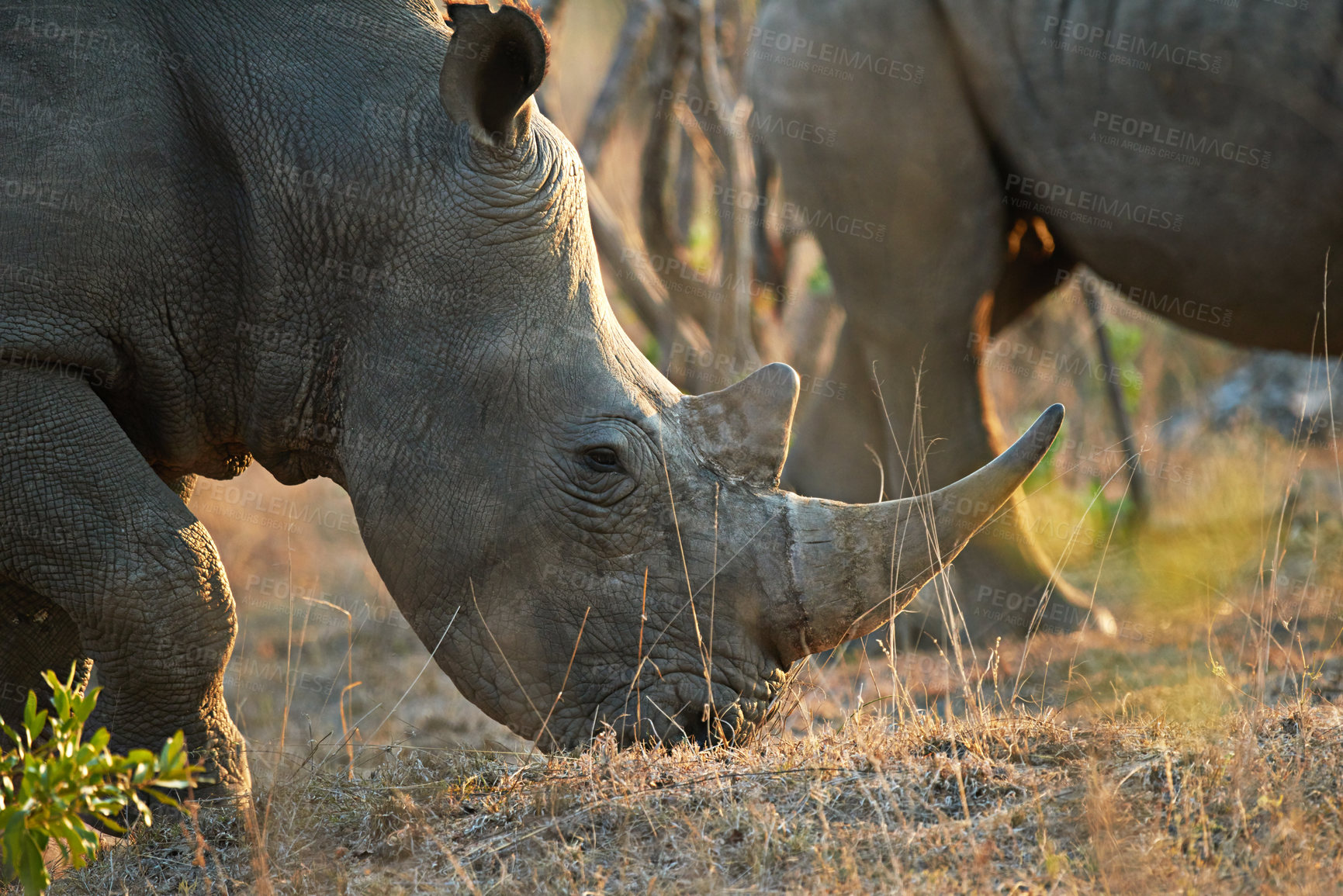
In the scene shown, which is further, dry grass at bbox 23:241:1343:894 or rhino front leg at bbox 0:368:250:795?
rhino front leg at bbox 0:368:250:795

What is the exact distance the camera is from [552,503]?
3.52m

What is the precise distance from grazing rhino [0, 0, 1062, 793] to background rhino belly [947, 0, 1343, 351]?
235 cm

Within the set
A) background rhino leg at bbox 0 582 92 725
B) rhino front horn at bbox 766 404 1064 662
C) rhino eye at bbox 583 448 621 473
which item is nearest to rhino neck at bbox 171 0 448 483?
rhino eye at bbox 583 448 621 473

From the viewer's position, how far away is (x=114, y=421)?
341 cm

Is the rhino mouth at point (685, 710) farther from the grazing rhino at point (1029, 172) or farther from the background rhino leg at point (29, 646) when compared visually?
the grazing rhino at point (1029, 172)

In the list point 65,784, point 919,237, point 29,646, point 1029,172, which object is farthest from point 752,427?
point 1029,172

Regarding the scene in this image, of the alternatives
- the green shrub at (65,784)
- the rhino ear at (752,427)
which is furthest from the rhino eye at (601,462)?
the green shrub at (65,784)

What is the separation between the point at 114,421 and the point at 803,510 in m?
1.67

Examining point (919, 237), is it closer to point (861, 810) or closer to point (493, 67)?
point (493, 67)

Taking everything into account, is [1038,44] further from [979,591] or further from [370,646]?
[370,646]

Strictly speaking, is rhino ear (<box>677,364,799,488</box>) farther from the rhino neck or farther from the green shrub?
the green shrub

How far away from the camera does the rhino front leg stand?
3.29m

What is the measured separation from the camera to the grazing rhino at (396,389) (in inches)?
132

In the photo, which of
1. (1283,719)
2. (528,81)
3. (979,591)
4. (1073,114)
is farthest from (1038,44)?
(1283,719)
